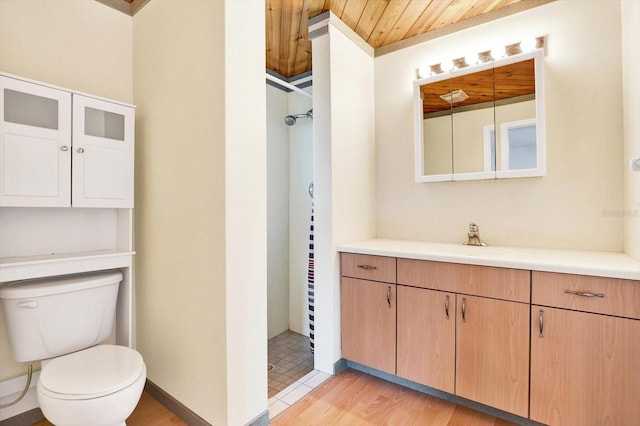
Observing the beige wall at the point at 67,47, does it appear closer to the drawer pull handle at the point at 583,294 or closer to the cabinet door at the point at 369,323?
the cabinet door at the point at 369,323

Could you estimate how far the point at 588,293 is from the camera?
1406 mm

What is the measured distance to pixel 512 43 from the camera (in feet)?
6.68

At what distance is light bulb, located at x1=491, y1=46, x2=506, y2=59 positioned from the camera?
207 cm

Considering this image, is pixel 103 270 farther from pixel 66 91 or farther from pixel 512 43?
pixel 512 43

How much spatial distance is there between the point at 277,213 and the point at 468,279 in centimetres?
180

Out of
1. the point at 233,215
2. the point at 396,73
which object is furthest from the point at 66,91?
the point at 396,73

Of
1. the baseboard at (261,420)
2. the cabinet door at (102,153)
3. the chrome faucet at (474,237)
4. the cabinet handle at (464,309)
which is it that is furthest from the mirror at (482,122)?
the cabinet door at (102,153)

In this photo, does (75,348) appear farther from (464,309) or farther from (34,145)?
(464,309)

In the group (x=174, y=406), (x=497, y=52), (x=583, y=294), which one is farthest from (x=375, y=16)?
(x=174, y=406)

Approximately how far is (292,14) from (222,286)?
185 centimetres

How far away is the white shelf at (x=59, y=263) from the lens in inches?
56.7

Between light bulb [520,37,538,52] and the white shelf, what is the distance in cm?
270

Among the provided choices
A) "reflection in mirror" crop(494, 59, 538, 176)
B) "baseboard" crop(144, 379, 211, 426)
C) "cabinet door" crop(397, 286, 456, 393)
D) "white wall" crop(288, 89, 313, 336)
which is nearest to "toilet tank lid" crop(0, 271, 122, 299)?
"baseboard" crop(144, 379, 211, 426)

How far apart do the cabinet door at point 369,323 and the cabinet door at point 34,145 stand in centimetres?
172
